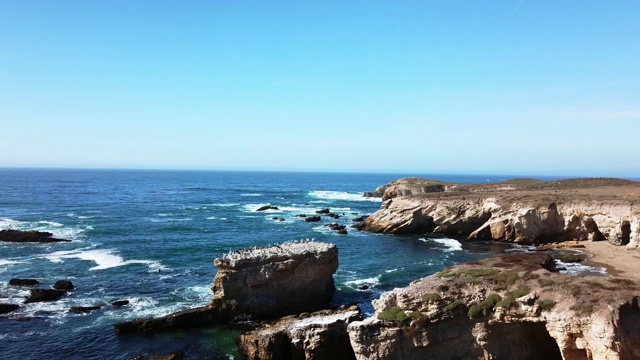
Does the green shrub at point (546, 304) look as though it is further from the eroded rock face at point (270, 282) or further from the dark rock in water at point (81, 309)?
the dark rock in water at point (81, 309)

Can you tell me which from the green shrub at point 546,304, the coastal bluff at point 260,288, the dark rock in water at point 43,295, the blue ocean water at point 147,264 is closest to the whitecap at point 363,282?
the blue ocean water at point 147,264

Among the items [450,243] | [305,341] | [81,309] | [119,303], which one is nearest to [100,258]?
[119,303]

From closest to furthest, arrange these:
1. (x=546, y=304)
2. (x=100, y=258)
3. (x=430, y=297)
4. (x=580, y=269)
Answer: (x=546, y=304) → (x=430, y=297) → (x=580, y=269) → (x=100, y=258)

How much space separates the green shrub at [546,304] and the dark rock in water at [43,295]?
3526 cm

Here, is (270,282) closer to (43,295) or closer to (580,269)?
(43,295)

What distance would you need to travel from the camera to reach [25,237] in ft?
183

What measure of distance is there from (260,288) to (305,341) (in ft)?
26.3

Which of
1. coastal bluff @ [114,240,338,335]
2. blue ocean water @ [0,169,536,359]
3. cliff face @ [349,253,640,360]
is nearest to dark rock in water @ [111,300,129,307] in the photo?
blue ocean water @ [0,169,536,359]

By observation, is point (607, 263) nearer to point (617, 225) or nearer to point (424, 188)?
point (617, 225)

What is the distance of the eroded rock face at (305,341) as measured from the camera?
23703mm

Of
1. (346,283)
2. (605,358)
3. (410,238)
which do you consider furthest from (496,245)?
(605,358)

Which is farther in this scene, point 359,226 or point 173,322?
point 359,226

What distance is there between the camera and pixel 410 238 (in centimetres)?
6150

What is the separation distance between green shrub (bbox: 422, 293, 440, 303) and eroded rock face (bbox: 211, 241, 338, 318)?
460 inches
